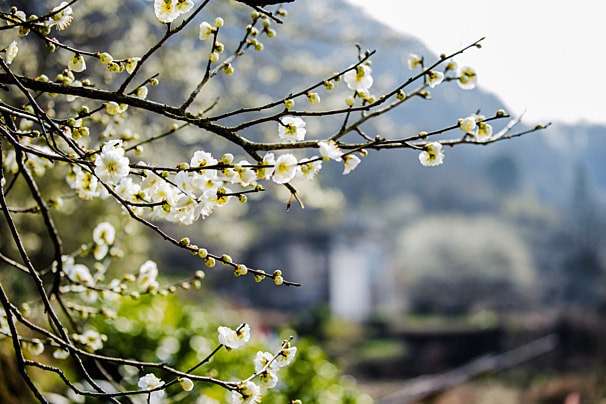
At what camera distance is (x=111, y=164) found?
1.58 metres

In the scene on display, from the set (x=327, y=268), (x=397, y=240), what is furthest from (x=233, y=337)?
(x=397, y=240)

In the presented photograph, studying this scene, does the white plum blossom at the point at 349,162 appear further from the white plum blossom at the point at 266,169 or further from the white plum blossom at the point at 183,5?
the white plum blossom at the point at 183,5

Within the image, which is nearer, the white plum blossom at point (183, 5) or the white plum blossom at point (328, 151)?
the white plum blossom at point (328, 151)

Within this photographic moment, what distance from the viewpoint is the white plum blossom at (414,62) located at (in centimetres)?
194

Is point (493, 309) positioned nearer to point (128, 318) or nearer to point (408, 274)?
point (408, 274)

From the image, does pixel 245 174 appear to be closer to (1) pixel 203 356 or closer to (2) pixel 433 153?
(2) pixel 433 153

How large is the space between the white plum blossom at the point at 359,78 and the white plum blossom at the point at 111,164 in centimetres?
58

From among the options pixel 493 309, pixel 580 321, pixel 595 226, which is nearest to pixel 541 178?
pixel 595 226

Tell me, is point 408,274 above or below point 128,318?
above

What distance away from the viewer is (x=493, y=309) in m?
27.2

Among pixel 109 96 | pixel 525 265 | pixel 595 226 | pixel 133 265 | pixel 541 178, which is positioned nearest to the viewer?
pixel 109 96

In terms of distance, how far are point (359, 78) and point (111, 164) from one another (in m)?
0.63

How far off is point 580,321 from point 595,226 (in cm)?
2144

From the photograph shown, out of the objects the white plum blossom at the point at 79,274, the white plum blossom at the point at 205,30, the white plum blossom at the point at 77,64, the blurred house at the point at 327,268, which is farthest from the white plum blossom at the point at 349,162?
the blurred house at the point at 327,268
